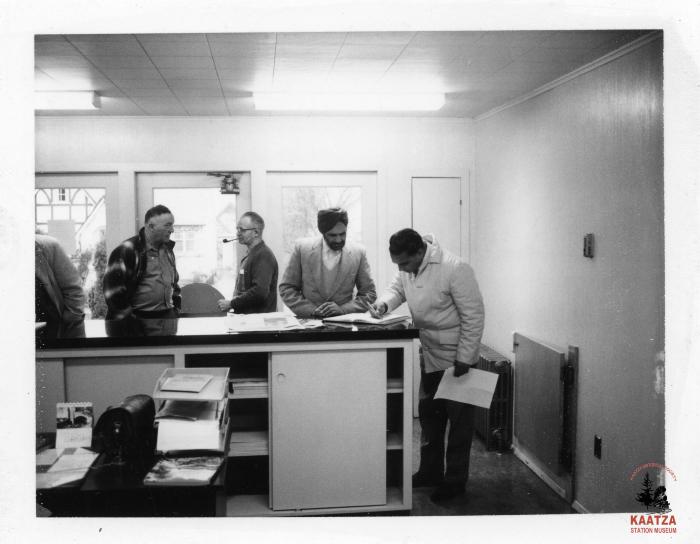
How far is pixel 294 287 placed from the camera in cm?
366

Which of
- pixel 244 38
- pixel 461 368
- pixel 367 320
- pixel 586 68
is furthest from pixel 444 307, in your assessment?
pixel 244 38

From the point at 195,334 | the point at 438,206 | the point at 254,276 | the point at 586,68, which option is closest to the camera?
the point at 195,334

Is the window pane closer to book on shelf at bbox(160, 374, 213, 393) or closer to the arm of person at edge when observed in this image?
the arm of person at edge

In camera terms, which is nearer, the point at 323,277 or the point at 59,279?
the point at 59,279

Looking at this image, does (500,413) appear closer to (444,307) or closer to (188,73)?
(444,307)

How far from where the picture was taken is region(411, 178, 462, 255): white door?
4.70 metres

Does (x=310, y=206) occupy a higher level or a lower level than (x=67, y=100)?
lower

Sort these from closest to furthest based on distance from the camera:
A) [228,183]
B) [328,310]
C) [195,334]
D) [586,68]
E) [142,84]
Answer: [195,334], [586,68], [328,310], [142,84], [228,183]

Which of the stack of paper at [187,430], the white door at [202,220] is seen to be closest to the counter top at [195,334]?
the stack of paper at [187,430]

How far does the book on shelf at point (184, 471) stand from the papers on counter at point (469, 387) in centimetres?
138

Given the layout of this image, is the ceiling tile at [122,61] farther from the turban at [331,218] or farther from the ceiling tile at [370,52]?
the turban at [331,218]

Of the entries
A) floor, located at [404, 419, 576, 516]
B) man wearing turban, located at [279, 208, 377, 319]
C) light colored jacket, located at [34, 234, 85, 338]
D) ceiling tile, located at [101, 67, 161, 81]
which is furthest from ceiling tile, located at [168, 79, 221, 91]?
floor, located at [404, 419, 576, 516]

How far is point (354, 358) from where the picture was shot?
8.34ft

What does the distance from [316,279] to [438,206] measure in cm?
156
